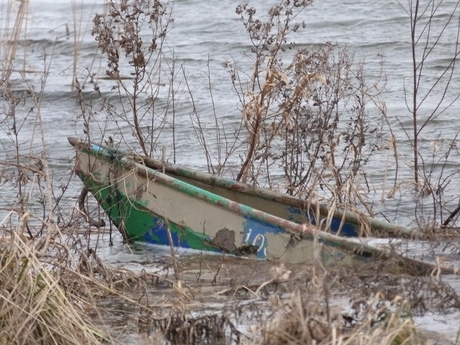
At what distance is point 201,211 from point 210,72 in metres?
8.30

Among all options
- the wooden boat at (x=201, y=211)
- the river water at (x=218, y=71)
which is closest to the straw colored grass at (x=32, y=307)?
the wooden boat at (x=201, y=211)

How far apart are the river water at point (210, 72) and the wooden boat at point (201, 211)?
0.32 metres

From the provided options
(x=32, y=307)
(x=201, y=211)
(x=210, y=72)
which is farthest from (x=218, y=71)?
(x=32, y=307)

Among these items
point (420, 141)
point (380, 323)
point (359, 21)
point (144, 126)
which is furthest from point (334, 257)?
point (359, 21)

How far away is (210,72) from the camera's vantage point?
1482cm

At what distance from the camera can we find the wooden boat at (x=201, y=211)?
6.32 m

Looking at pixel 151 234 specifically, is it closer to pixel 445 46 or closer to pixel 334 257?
pixel 334 257

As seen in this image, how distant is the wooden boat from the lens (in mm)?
6316

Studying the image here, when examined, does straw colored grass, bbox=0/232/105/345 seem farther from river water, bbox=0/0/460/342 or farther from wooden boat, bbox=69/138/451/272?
river water, bbox=0/0/460/342

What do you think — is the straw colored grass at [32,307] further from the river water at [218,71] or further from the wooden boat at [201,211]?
the river water at [218,71]

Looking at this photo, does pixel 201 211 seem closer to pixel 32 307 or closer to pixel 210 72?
pixel 32 307

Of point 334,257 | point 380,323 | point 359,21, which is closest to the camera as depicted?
point 380,323

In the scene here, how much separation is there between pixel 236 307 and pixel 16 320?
1.02m

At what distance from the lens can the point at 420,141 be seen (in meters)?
10.4
